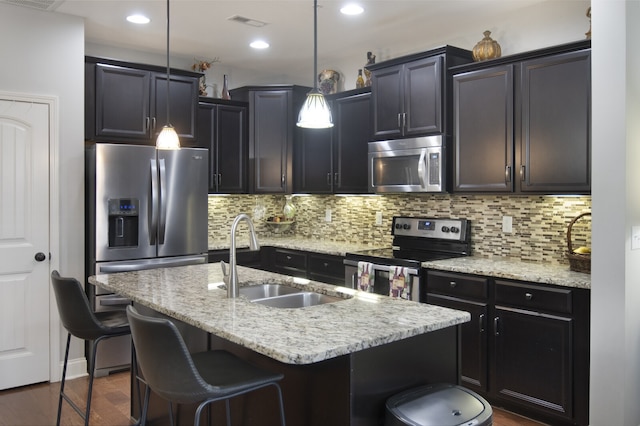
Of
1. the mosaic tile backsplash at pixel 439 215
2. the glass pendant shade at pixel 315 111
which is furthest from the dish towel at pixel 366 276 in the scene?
the glass pendant shade at pixel 315 111

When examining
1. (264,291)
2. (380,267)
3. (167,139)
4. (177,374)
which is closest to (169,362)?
(177,374)

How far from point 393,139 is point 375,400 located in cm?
285

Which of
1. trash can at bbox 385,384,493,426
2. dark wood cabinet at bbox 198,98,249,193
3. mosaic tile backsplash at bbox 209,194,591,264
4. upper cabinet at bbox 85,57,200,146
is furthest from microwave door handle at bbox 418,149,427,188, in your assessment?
trash can at bbox 385,384,493,426

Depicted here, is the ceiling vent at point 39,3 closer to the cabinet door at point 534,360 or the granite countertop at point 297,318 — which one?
the granite countertop at point 297,318

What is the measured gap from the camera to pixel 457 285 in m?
3.71

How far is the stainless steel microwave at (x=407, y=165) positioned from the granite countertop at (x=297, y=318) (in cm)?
163

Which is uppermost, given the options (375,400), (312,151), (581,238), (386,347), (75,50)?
(75,50)

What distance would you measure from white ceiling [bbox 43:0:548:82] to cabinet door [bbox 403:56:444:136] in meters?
0.39

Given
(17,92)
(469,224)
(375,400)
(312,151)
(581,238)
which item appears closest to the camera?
(375,400)

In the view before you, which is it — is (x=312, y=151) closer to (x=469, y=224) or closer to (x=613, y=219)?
(x=469, y=224)

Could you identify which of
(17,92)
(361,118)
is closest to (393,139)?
(361,118)

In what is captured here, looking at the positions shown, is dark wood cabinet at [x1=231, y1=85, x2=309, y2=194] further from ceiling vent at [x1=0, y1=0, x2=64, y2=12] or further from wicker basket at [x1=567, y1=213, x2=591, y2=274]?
wicker basket at [x1=567, y1=213, x2=591, y2=274]

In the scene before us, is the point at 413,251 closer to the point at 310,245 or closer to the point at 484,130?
the point at 310,245

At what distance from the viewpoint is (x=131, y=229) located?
14.4ft
